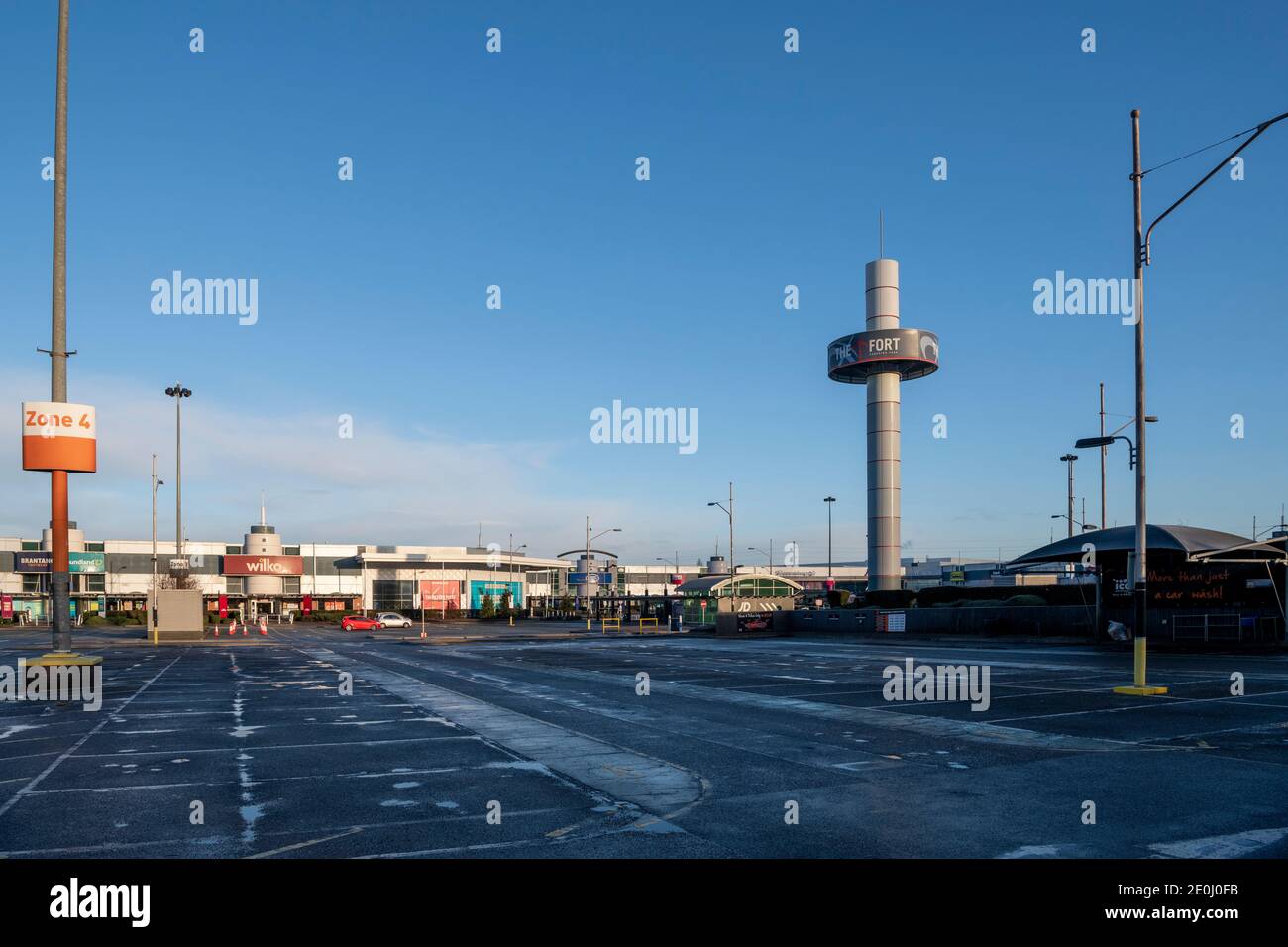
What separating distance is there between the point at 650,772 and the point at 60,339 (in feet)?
52.1

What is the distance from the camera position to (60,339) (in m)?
19.2

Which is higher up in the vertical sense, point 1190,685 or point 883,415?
point 883,415

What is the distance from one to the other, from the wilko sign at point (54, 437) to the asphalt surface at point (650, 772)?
15.9 ft

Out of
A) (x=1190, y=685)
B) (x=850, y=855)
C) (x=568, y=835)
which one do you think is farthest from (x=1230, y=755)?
(x=1190, y=685)

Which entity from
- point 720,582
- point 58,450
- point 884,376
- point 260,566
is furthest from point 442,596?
point 58,450

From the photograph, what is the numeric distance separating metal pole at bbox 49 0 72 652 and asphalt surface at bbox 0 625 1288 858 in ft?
7.24

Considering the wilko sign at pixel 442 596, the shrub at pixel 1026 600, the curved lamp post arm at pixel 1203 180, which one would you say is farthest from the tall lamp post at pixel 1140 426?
the wilko sign at pixel 442 596

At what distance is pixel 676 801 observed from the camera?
890 cm

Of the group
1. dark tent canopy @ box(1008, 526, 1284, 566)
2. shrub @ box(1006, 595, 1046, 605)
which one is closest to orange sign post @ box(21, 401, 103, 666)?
dark tent canopy @ box(1008, 526, 1284, 566)

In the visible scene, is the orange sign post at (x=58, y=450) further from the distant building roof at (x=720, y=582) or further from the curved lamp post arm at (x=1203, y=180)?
the distant building roof at (x=720, y=582)

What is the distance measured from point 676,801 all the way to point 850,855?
234 centimetres

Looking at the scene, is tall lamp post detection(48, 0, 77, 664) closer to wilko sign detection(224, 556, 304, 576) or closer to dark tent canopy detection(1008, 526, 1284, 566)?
dark tent canopy detection(1008, 526, 1284, 566)

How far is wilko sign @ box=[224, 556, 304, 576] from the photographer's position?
10100 centimetres
